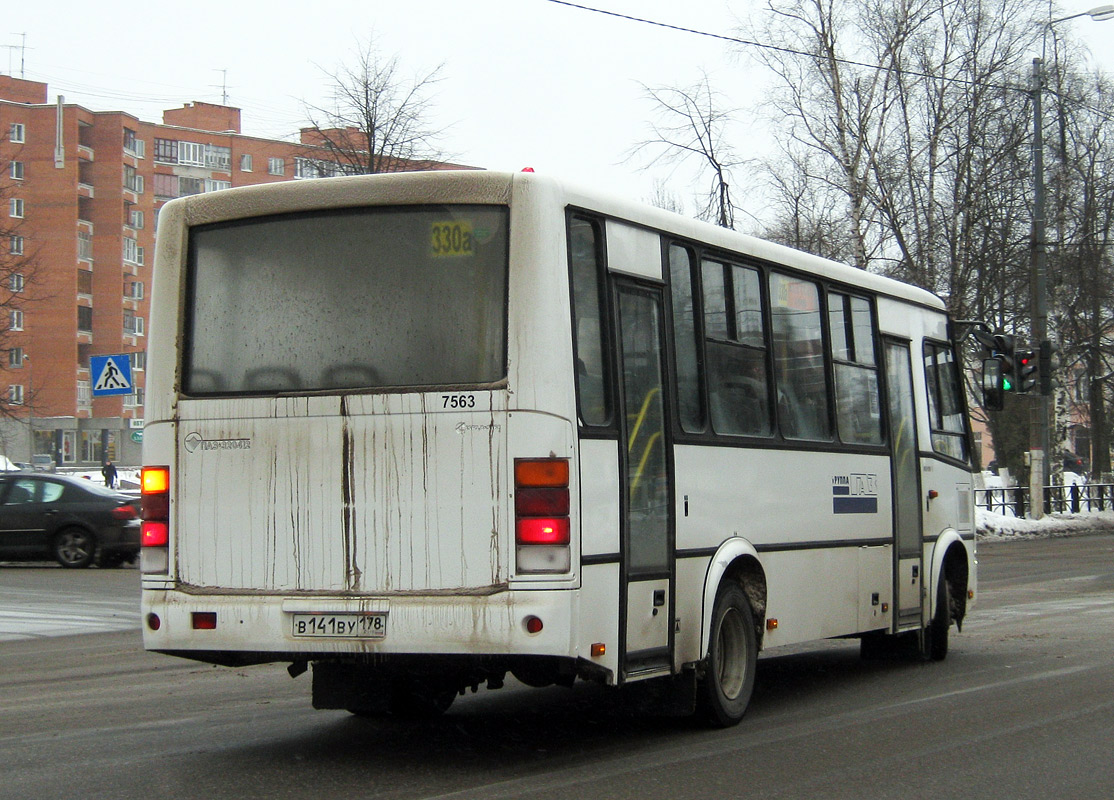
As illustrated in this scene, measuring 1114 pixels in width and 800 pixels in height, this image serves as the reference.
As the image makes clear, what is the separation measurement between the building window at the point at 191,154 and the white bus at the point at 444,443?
9918cm

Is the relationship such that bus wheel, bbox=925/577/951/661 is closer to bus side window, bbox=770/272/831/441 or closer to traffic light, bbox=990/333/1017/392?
traffic light, bbox=990/333/1017/392

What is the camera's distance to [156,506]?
7.27 meters

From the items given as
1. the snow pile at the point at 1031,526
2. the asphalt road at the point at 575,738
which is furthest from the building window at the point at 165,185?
the asphalt road at the point at 575,738

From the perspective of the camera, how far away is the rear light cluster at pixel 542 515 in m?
6.55

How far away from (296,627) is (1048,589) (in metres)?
14.1

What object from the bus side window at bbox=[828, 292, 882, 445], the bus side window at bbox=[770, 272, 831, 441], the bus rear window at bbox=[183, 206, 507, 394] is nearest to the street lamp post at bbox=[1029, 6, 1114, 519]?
the bus side window at bbox=[828, 292, 882, 445]

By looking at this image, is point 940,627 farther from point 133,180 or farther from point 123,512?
point 133,180

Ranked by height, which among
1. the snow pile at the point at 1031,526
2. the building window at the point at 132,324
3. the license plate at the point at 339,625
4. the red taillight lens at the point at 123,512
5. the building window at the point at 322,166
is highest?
the building window at the point at 132,324

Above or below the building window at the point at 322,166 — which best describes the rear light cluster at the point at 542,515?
below

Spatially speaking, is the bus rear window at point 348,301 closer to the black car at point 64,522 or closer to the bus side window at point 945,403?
the bus side window at point 945,403

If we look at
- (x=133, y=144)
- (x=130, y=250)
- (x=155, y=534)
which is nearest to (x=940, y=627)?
(x=155, y=534)

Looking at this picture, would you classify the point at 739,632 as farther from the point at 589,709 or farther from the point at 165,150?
the point at 165,150

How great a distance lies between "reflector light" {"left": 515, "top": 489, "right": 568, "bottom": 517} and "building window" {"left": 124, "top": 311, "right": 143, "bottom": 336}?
294ft

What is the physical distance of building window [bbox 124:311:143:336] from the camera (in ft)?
304
